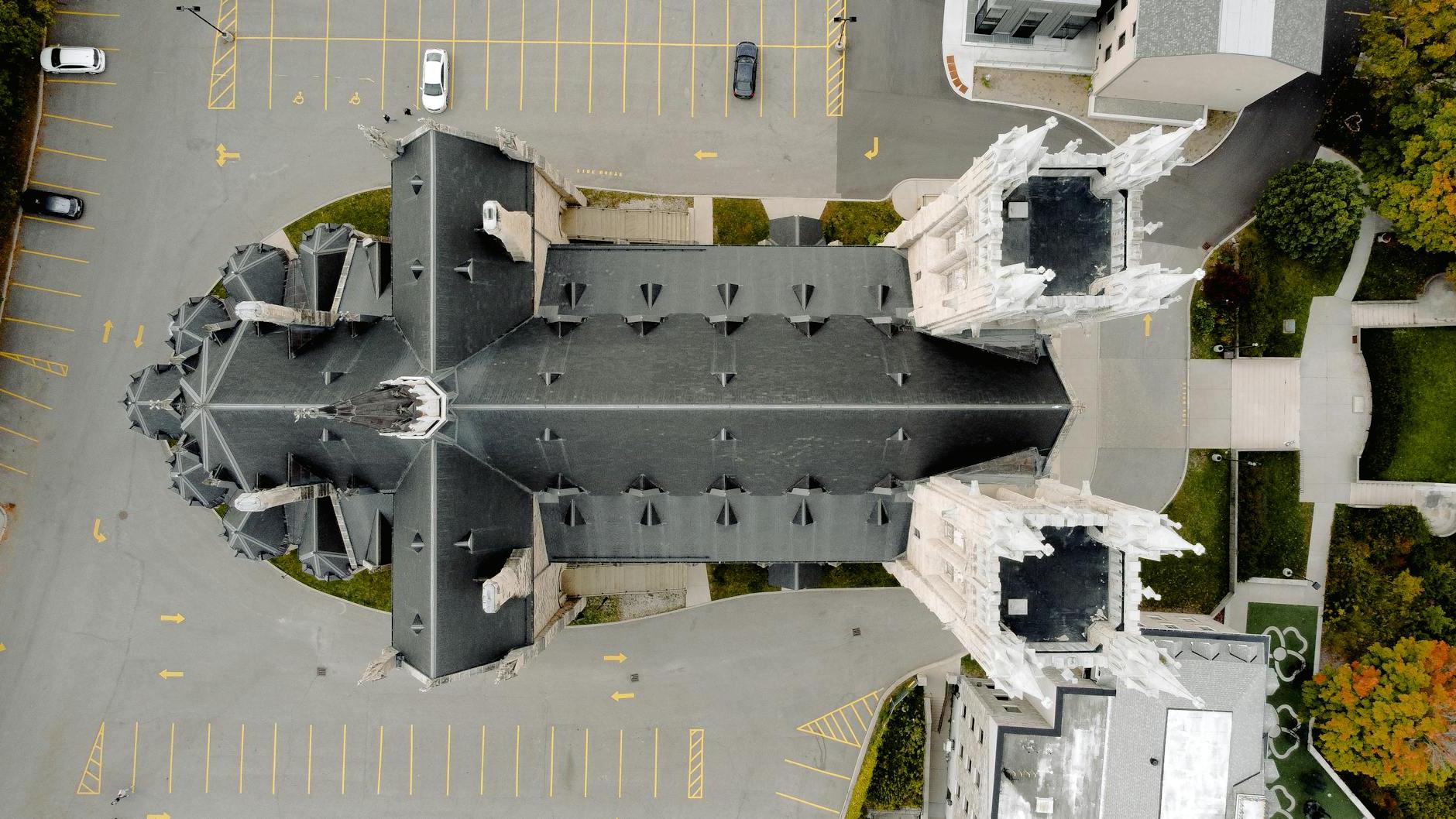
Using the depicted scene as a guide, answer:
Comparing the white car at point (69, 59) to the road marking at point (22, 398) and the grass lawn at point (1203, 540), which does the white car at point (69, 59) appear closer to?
the road marking at point (22, 398)

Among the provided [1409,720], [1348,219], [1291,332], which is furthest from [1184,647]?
[1348,219]

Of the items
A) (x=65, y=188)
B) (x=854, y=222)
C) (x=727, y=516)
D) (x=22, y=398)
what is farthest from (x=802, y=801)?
(x=65, y=188)

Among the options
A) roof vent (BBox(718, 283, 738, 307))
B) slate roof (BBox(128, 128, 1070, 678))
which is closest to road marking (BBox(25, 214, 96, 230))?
slate roof (BBox(128, 128, 1070, 678))

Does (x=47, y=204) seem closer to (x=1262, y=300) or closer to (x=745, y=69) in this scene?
(x=745, y=69)

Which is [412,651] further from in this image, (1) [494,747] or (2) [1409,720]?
(2) [1409,720]

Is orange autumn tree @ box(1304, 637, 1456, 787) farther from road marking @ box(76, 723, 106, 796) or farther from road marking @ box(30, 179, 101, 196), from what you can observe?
road marking @ box(30, 179, 101, 196)

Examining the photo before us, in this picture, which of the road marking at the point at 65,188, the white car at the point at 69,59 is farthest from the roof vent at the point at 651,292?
the white car at the point at 69,59
